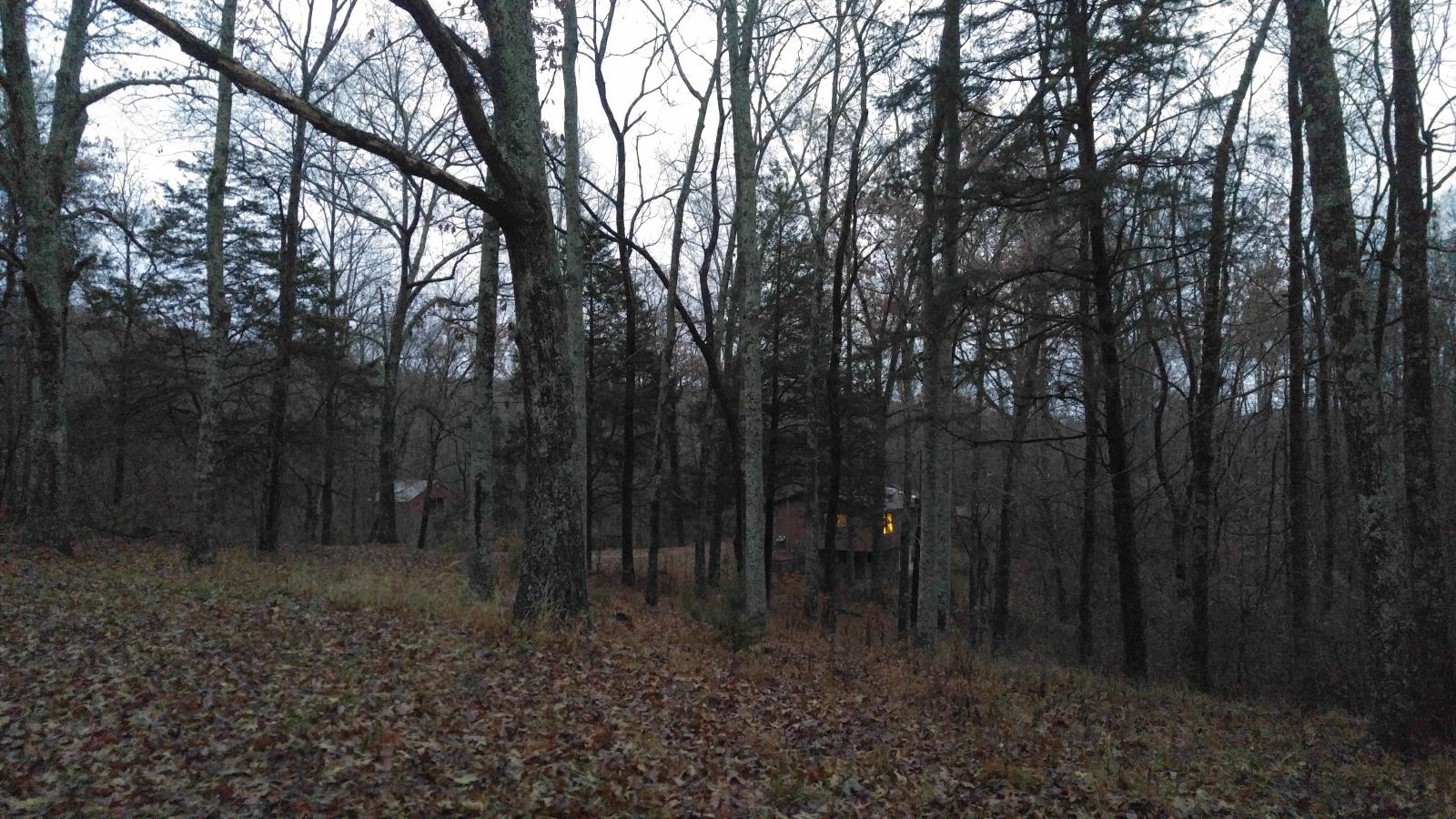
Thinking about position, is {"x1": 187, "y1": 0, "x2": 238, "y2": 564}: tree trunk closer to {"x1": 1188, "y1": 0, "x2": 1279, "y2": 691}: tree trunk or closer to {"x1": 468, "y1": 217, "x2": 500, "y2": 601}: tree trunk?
{"x1": 468, "y1": 217, "x2": 500, "y2": 601}: tree trunk

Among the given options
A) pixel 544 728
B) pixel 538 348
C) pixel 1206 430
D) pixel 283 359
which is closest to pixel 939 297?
pixel 538 348

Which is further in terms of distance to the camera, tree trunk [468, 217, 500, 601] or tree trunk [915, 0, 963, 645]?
tree trunk [468, 217, 500, 601]

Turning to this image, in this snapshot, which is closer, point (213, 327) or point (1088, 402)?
point (1088, 402)

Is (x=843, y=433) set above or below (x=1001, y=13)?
below

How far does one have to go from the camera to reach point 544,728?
574cm

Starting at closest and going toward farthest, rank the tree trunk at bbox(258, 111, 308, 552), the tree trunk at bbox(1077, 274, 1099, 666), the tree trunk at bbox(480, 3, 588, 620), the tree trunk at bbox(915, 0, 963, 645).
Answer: the tree trunk at bbox(480, 3, 588, 620) → the tree trunk at bbox(1077, 274, 1099, 666) → the tree trunk at bbox(915, 0, 963, 645) → the tree trunk at bbox(258, 111, 308, 552)

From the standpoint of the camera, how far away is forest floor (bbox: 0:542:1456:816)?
478 cm

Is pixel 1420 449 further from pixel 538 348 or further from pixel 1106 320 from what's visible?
pixel 538 348

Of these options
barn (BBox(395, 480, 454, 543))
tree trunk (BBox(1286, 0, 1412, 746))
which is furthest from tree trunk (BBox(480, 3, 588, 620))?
barn (BBox(395, 480, 454, 543))

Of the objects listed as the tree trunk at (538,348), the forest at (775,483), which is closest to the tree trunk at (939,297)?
the forest at (775,483)

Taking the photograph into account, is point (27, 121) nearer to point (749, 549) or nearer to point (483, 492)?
point (483, 492)

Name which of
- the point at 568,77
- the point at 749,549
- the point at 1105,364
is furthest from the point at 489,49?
the point at 1105,364

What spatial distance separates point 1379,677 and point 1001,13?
8.89 meters

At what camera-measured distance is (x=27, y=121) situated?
1246 cm
